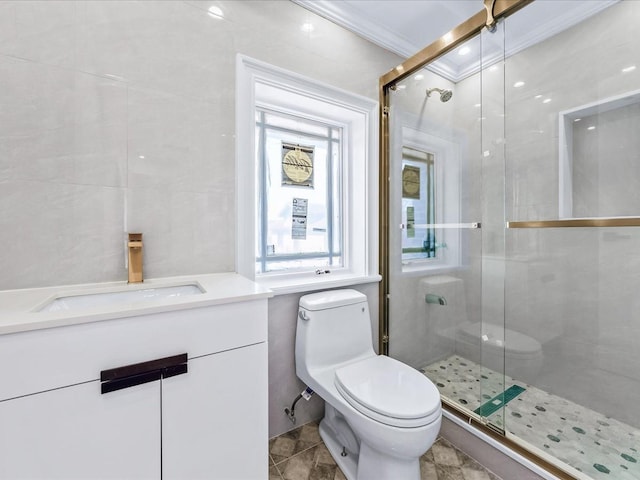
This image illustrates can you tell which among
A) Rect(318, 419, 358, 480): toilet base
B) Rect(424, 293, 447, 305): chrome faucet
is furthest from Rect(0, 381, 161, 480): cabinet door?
Rect(424, 293, 447, 305): chrome faucet

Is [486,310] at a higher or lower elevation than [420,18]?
lower

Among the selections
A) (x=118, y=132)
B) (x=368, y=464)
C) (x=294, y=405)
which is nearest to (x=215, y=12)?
(x=118, y=132)

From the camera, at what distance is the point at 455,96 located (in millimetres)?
1744

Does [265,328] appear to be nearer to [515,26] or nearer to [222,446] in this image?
[222,446]

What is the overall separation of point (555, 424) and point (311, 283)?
1476 mm

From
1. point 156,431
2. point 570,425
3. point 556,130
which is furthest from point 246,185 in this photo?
point 570,425

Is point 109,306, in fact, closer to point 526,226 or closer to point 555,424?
point 526,226

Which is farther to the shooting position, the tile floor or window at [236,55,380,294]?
window at [236,55,380,294]

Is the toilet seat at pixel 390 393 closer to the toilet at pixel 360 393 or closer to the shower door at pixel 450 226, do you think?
the toilet at pixel 360 393

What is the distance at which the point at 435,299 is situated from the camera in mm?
1907

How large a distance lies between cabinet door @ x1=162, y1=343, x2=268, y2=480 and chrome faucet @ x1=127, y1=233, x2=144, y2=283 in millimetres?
476

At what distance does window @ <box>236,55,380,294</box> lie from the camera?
1621mm

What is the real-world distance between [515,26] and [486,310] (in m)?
1.52

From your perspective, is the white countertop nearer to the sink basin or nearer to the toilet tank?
the sink basin
